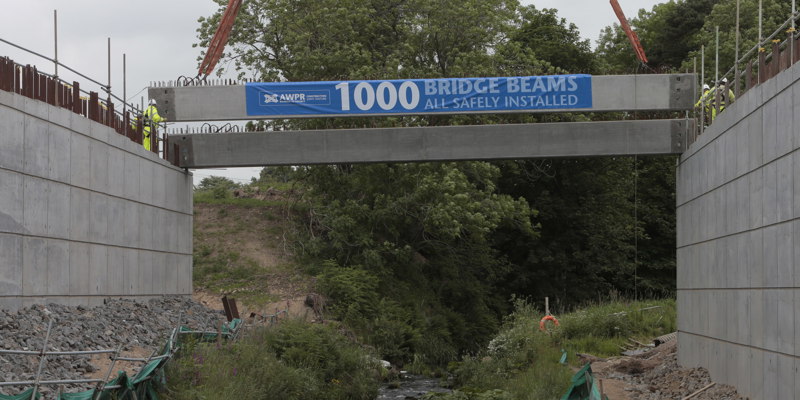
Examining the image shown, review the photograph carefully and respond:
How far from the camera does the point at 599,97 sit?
22.8 m

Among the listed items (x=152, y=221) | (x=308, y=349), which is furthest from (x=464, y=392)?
(x=152, y=221)

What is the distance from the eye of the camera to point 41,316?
49.1 ft

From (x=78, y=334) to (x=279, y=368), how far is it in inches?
233

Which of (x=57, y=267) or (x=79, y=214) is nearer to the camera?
(x=57, y=267)

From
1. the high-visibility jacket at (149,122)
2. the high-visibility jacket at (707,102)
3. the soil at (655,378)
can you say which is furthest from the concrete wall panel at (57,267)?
the high-visibility jacket at (707,102)

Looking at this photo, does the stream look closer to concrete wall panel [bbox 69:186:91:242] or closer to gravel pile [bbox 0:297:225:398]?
gravel pile [bbox 0:297:225:398]

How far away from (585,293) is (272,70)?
19.0 meters

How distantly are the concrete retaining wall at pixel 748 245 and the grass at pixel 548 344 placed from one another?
4377 millimetres

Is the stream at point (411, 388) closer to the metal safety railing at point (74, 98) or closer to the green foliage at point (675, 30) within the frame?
the metal safety railing at point (74, 98)

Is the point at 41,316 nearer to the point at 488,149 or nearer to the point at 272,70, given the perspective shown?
the point at 488,149

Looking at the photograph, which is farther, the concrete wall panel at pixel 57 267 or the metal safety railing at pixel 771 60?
the concrete wall panel at pixel 57 267

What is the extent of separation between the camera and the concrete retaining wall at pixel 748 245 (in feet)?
44.3

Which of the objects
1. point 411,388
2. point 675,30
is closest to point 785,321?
point 411,388

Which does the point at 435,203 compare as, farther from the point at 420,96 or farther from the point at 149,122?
the point at 149,122
